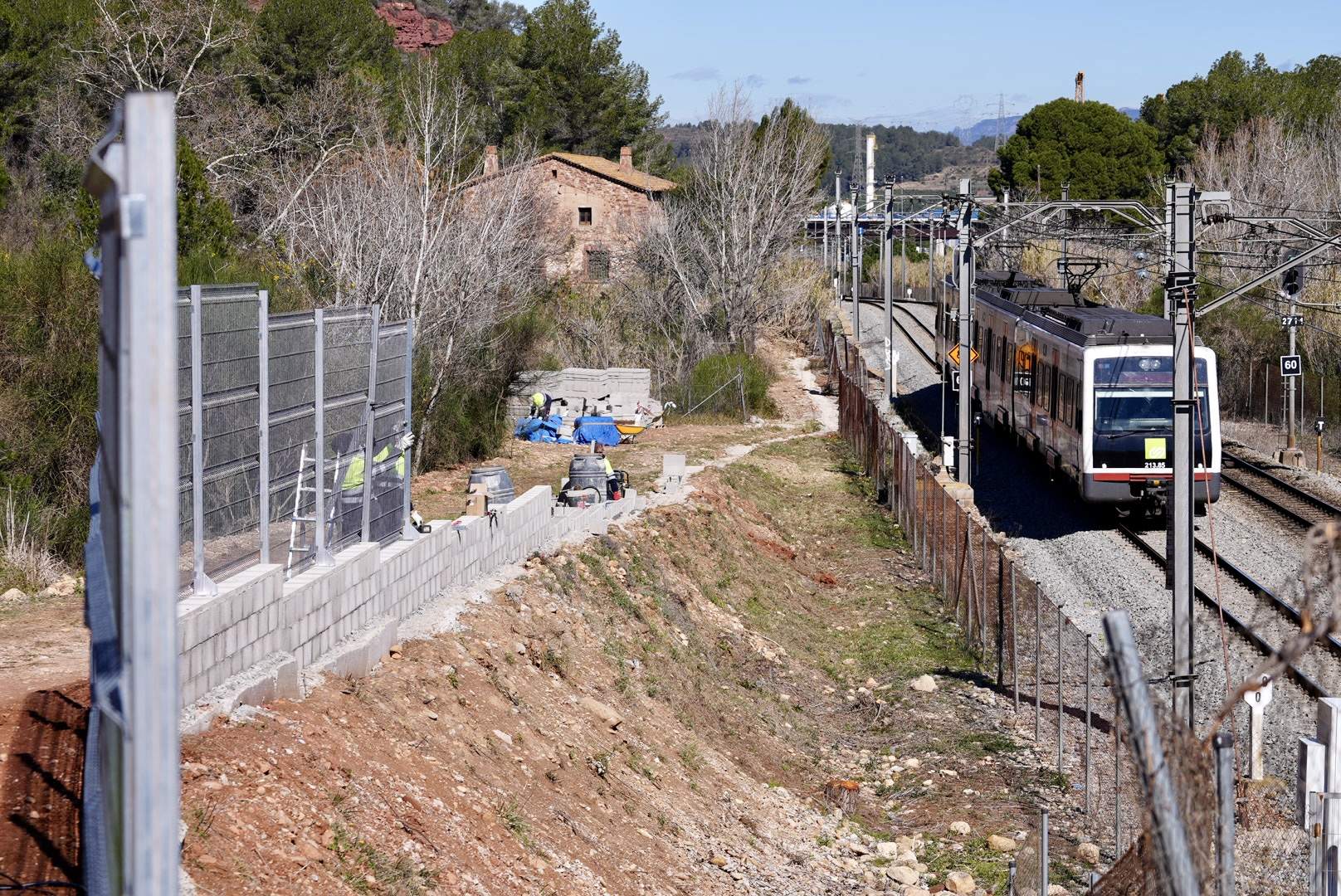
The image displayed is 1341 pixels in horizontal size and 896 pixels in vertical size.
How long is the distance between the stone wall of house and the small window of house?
0.17 metres

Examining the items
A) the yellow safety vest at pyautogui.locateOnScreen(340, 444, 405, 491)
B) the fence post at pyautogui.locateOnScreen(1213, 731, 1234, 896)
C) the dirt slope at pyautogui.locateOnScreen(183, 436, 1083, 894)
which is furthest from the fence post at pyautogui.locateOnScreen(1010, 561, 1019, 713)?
the fence post at pyautogui.locateOnScreen(1213, 731, 1234, 896)

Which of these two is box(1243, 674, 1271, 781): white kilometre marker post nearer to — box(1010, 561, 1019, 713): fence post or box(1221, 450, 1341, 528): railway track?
box(1010, 561, 1019, 713): fence post

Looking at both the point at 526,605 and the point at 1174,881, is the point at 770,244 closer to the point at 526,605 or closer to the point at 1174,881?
the point at 526,605

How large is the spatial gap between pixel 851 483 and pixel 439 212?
1054cm

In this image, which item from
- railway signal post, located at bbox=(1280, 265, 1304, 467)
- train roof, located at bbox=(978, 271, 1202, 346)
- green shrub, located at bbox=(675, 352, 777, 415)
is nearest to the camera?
train roof, located at bbox=(978, 271, 1202, 346)

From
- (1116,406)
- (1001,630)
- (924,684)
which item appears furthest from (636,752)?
(1116,406)

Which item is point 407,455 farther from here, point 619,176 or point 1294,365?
point 619,176

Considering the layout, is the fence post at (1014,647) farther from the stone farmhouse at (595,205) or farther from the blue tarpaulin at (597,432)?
the stone farmhouse at (595,205)

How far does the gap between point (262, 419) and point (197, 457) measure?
1.11 meters

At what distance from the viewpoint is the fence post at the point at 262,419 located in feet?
33.0

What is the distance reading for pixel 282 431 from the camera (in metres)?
10.6

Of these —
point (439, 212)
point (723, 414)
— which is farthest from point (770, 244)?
point (439, 212)

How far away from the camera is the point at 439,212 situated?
30516 millimetres

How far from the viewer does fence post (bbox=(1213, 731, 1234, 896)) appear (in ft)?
16.9
